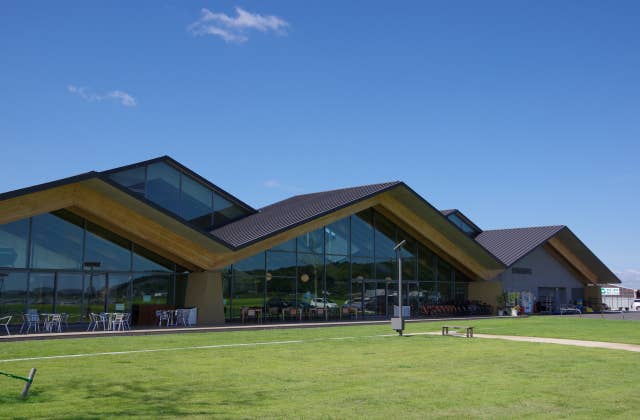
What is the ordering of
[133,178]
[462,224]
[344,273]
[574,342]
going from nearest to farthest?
[574,342]
[133,178]
[344,273]
[462,224]

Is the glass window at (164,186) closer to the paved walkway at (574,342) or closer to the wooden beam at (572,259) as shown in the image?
the paved walkway at (574,342)

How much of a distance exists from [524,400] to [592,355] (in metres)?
7.52

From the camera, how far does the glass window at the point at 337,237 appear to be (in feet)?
107

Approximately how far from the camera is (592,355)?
1639cm

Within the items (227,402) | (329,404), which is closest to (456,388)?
(329,404)

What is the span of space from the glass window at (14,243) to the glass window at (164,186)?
6.39 metres

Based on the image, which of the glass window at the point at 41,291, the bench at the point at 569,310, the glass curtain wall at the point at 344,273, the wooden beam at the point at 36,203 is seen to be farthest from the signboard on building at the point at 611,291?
the wooden beam at the point at 36,203

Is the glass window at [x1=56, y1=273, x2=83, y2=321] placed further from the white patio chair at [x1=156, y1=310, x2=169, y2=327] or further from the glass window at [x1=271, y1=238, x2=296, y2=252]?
the glass window at [x1=271, y1=238, x2=296, y2=252]

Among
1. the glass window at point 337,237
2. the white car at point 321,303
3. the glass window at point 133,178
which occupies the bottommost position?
the white car at point 321,303

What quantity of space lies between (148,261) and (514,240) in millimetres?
27473

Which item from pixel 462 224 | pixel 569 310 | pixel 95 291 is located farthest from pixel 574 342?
pixel 569 310

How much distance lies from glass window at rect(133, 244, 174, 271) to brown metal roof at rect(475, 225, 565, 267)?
21573mm

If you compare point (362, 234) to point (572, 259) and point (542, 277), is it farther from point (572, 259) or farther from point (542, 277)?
point (572, 259)

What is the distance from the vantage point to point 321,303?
107 ft
